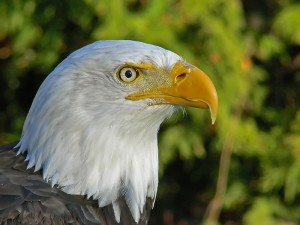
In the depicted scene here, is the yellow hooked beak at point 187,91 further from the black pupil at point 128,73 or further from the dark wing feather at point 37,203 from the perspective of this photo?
the dark wing feather at point 37,203

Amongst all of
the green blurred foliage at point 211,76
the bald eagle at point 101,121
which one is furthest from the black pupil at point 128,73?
the green blurred foliage at point 211,76

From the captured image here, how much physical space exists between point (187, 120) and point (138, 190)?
2.46m

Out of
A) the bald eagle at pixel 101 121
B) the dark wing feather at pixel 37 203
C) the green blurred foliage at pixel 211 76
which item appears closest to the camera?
the dark wing feather at pixel 37 203

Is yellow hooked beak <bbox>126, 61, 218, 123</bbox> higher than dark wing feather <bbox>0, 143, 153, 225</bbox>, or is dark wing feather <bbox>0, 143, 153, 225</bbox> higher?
yellow hooked beak <bbox>126, 61, 218, 123</bbox>

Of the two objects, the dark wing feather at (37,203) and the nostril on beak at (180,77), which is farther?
the nostril on beak at (180,77)

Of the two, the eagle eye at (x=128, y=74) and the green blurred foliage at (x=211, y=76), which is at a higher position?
the eagle eye at (x=128, y=74)

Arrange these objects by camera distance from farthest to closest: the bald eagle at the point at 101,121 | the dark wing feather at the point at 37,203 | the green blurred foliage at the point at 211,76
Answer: the green blurred foliage at the point at 211,76
the bald eagle at the point at 101,121
the dark wing feather at the point at 37,203

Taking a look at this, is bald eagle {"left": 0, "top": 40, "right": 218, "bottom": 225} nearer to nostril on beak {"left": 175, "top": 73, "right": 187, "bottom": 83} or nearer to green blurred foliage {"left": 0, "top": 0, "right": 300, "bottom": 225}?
nostril on beak {"left": 175, "top": 73, "right": 187, "bottom": 83}

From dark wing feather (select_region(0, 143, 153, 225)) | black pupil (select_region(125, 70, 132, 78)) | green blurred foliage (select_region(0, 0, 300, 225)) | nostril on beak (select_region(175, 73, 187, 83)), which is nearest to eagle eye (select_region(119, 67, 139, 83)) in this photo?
black pupil (select_region(125, 70, 132, 78))

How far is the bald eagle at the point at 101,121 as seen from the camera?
4.59m

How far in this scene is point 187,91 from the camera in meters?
4.66

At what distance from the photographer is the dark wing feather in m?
4.36

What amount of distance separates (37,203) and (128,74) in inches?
28.1

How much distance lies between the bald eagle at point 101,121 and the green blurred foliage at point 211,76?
1934mm
